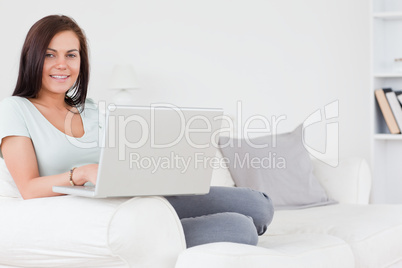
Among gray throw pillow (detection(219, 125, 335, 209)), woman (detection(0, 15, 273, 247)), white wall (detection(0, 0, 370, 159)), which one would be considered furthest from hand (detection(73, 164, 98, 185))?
white wall (detection(0, 0, 370, 159))

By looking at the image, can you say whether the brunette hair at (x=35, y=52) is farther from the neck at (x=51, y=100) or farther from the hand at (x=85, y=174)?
the hand at (x=85, y=174)

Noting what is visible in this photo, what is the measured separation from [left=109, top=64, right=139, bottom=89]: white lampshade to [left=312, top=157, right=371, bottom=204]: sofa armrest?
4.95 ft

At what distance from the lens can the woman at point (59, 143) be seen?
5.48 ft

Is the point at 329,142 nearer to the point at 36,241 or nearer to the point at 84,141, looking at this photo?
the point at 84,141

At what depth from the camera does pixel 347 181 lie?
2.97 m

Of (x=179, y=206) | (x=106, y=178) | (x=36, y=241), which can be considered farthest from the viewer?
(x=179, y=206)

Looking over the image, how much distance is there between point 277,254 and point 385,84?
2375 mm

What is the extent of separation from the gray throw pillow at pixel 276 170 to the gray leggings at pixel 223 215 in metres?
0.90

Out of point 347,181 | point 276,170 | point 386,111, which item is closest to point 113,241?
point 276,170

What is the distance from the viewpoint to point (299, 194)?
283cm

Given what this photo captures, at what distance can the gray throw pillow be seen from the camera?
2.79 metres

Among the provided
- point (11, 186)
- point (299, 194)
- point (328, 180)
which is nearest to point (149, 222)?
point (11, 186)

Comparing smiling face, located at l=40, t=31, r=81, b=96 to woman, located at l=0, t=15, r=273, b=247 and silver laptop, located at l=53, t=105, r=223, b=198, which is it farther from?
silver laptop, located at l=53, t=105, r=223, b=198

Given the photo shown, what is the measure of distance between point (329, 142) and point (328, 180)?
1025 mm
